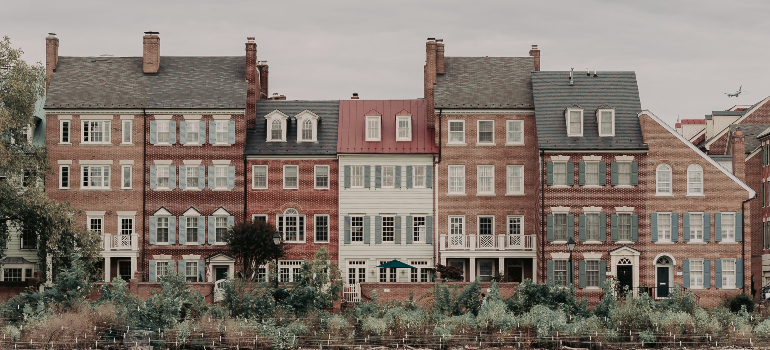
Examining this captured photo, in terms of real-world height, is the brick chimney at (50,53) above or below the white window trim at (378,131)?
above

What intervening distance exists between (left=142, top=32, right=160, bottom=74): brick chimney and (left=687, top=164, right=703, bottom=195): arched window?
2805 centimetres

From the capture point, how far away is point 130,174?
6500 cm

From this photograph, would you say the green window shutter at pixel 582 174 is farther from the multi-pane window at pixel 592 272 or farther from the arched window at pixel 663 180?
the multi-pane window at pixel 592 272

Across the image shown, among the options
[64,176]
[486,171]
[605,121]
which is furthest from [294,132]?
[605,121]

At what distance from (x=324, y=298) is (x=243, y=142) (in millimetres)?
15574

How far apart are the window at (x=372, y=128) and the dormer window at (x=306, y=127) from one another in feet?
8.75

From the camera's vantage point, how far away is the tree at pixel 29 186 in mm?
56469

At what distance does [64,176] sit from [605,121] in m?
27.5

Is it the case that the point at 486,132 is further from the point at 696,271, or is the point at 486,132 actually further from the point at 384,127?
the point at 696,271

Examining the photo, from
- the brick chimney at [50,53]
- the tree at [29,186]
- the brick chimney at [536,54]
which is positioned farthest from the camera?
the brick chimney at [536,54]

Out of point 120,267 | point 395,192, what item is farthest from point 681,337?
point 120,267

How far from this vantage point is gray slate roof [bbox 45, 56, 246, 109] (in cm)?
6512

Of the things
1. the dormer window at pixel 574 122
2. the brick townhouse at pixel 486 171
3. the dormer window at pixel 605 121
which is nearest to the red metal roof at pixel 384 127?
the brick townhouse at pixel 486 171

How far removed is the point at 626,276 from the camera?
6262 cm
